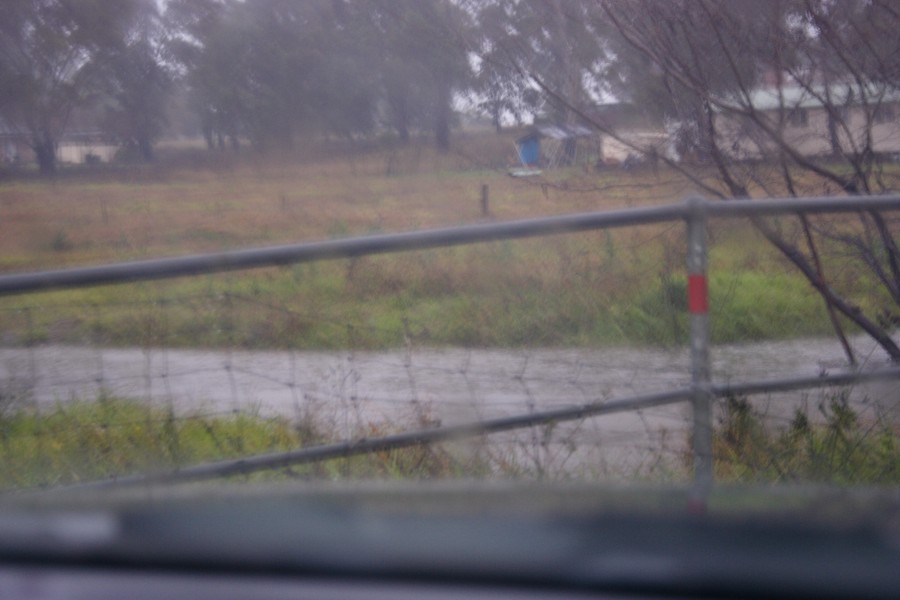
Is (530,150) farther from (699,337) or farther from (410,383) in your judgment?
(699,337)

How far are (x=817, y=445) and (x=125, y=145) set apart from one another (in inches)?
268

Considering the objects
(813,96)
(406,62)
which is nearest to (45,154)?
(406,62)

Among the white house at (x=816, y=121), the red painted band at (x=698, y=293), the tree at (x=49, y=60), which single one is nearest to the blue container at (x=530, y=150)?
the white house at (x=816, y=121)

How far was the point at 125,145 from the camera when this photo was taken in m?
9.23

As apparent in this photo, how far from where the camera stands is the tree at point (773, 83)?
667cm

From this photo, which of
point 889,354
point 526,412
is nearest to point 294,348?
point 526,412

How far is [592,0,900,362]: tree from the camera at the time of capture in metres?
6.67

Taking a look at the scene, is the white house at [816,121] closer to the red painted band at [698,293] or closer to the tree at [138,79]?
the red painted band at [698,293]

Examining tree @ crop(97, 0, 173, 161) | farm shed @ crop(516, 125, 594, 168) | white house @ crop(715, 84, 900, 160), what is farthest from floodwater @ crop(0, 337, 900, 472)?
tree @ crop(97, 0, 173, 161)

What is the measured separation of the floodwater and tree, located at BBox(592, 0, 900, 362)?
242 centimetres

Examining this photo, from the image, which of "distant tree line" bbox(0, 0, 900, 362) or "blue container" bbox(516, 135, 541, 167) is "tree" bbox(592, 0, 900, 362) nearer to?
"distant tree line" bbox(0, 0, 900, 362)

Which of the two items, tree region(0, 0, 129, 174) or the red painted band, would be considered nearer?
the red painted band

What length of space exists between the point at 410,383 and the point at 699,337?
1258 mm

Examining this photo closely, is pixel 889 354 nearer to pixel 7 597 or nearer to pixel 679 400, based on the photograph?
pixel 679 400
